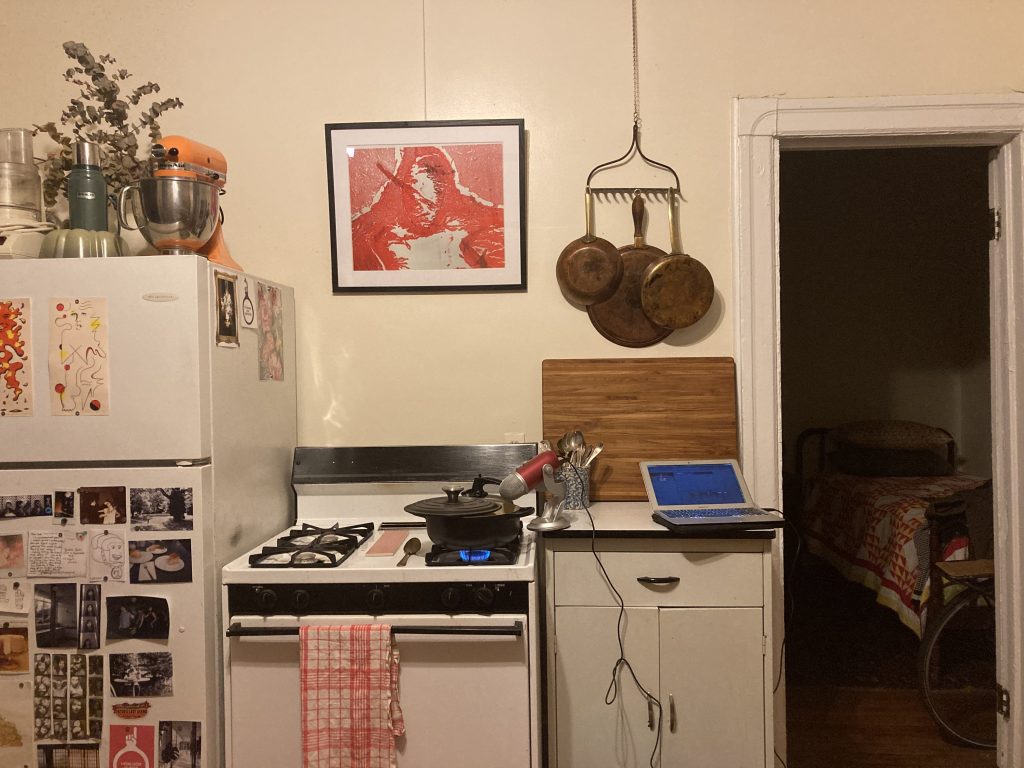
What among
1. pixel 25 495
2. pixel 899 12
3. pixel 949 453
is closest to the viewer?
pixel 25 495

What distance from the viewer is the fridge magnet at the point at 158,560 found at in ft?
5.65

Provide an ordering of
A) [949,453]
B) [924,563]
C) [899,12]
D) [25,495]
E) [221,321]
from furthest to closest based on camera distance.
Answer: [949,453] → [924,563] → [899,12] → [221,321] → [25,495]

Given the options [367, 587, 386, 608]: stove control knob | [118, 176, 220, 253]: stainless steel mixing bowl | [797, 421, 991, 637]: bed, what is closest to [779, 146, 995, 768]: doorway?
[797, 421, 991, 637]: bed

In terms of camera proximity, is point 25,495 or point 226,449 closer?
point 25,495

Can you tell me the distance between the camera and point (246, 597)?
1767 millimetres

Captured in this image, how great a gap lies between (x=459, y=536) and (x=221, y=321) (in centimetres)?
85

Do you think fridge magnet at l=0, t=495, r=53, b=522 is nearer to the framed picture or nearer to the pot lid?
the pot lid

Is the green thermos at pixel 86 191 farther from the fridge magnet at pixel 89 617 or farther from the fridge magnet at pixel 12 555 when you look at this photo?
the fridge magnet at pixel 89 617

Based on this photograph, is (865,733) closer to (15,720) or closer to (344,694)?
(344,694)

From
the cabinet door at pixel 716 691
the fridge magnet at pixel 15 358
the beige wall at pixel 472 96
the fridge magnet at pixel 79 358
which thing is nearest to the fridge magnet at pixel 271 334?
the beige wall at pixel 472 96

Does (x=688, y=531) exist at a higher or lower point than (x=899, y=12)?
lower

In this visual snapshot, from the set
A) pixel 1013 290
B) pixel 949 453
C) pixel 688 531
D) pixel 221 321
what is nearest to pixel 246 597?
pixel 221 321

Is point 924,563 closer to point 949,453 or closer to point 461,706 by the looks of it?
point 949,453

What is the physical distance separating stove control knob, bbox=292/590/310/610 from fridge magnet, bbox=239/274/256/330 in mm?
767
